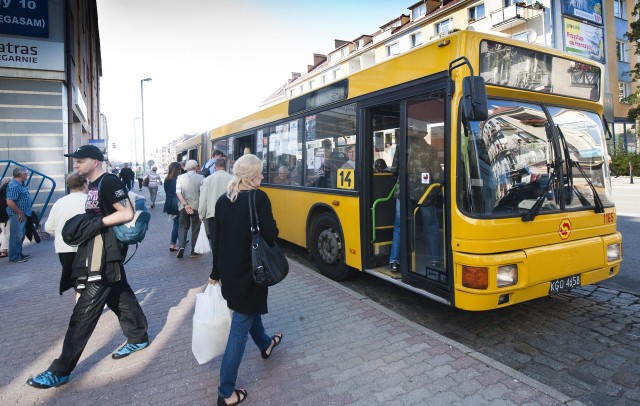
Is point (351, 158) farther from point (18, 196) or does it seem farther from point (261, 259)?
point (18, 196)

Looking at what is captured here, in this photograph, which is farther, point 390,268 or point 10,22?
point 10,22

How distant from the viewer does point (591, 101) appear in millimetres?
4504

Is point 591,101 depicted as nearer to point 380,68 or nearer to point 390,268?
point 380,68

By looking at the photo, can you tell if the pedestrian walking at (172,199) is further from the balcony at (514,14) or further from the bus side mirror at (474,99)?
the balcony at (514,14)

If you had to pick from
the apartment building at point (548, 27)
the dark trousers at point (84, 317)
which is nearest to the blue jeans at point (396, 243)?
the dark trousers at point (84, 317)

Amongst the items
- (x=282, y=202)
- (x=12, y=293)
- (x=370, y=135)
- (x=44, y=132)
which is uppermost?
(x=44, y=132)

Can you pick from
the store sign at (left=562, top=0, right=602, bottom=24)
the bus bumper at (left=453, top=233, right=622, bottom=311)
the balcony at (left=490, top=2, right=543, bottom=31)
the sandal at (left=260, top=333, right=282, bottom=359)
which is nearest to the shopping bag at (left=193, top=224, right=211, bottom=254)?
the sandal at (left=260, top=333, right=282, bottom=359)

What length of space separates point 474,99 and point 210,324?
279 cm

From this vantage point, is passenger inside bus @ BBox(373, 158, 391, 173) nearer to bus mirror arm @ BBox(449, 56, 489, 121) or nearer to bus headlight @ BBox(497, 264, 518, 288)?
bus mirror arm @ BBox(449, 56, 489, 121)

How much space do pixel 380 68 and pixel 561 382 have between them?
3702mm

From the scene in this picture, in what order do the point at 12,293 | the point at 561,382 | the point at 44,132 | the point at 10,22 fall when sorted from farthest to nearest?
the point at 44,132 < the point at 10,22 < the point at 12,293 < the point at 561,382

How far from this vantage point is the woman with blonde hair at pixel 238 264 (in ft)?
8.91

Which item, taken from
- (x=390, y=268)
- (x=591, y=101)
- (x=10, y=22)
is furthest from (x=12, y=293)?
(x=10, y=22)

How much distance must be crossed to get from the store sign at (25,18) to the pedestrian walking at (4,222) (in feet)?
21.2
